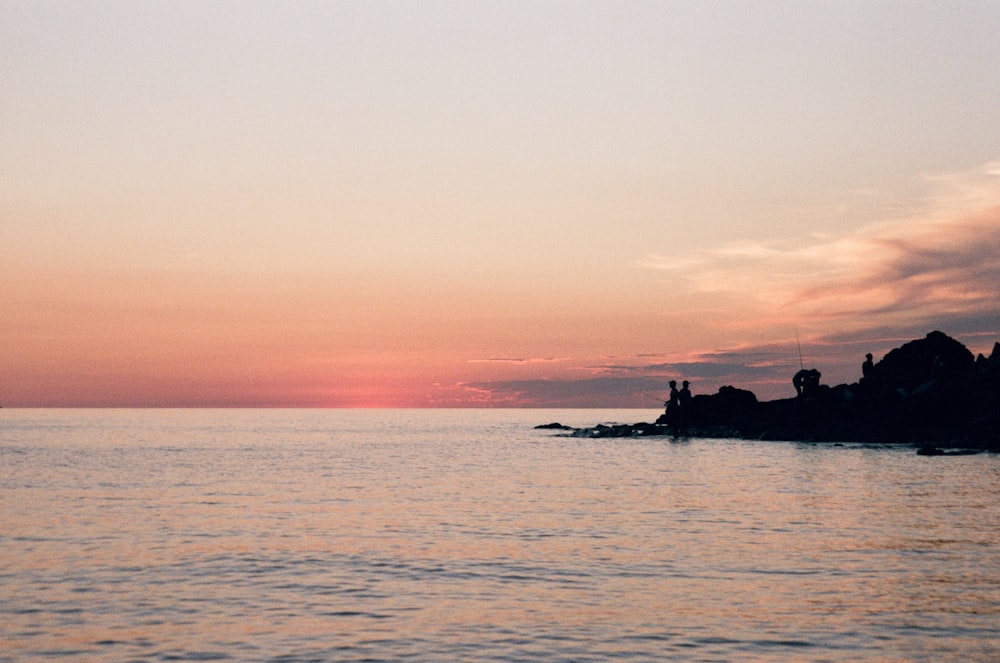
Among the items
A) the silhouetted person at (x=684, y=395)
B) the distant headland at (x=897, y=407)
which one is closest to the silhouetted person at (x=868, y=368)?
the distant headland at (x=897, y=407)

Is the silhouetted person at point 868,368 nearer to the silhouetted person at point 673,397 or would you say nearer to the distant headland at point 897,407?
the distant headland at point 897,407

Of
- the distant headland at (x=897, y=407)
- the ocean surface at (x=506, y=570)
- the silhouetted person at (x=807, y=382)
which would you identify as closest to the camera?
the ocean surface at (x=506, y=570)

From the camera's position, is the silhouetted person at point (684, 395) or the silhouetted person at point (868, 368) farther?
the silhouetted person at point (684, 395)

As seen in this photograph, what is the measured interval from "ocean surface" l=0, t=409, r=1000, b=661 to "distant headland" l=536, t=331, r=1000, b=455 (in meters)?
28.7

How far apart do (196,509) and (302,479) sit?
17.0 m

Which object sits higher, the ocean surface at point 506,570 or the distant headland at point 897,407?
the distant headland at point 897,407

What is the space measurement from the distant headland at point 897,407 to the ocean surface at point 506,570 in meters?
28.7

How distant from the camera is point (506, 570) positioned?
81.5ft

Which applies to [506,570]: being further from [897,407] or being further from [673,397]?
[673,397]

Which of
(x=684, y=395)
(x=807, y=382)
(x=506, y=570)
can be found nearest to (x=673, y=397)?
(x=684, y=395)

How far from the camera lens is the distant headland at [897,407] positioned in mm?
78562

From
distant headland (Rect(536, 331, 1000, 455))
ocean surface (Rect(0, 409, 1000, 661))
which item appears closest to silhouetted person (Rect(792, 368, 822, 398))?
distant headland (Rect(536, 331, 1000, 455))

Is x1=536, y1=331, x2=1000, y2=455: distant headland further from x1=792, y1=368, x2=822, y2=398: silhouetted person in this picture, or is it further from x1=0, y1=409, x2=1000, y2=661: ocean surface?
x1=0, y1=409, x2=1000, y2=661: ocean surface

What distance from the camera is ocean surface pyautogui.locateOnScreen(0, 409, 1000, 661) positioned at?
1736cm
